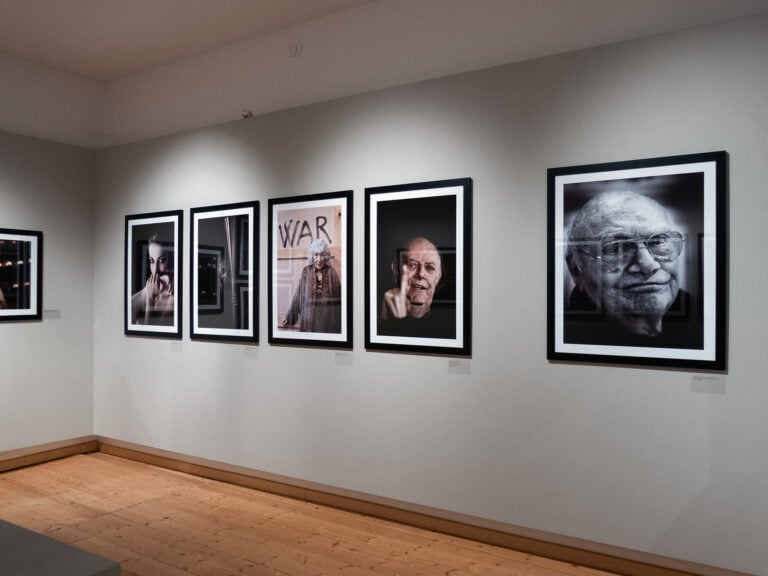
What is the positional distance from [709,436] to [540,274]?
138cm

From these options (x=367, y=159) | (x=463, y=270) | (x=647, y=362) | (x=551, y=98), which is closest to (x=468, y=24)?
(x=551, y=98)

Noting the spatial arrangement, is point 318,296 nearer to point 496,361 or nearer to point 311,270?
point 311,270

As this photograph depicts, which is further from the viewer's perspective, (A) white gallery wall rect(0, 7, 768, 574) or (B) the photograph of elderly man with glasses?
(B) the photograph of elderly man with glasses

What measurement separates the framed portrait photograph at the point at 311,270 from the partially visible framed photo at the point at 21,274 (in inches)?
107

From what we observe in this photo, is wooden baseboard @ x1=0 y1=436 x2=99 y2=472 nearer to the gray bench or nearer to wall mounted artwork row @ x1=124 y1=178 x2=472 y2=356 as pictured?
wall mounted artwork row @ x1=124 y1=178 x2=472 y2=356

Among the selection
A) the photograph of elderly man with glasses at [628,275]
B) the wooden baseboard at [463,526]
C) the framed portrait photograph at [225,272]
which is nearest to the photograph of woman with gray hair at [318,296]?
the framed portrait photograph at [225,272]

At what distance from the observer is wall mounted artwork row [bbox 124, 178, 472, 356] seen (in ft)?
14.6

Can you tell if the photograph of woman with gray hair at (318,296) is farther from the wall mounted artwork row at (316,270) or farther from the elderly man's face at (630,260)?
the elderly man's face at (630,260)

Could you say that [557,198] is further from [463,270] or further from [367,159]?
[367,159]

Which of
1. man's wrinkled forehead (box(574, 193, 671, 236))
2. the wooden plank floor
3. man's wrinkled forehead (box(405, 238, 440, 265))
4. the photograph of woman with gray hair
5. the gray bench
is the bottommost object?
the wooden plank floor

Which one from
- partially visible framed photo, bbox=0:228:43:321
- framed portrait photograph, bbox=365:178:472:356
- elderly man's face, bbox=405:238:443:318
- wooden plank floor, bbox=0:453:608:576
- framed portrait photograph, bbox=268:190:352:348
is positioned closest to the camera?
wooden plank floor, bbox=0:453:608:576

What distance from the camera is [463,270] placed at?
436 centimetres

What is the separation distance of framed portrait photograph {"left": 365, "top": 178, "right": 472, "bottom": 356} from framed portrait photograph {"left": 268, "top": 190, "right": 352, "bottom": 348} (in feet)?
0.77

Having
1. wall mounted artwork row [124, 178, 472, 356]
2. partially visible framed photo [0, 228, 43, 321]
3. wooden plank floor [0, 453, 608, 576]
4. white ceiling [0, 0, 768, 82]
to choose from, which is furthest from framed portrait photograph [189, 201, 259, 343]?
partially visible framed photo [0, 228, 43, 321]
